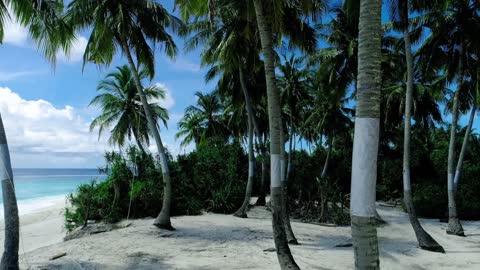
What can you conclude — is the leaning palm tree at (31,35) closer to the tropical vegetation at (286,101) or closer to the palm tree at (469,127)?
the tropical vegetation at (286,101)

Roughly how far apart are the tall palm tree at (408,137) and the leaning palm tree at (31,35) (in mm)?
10287

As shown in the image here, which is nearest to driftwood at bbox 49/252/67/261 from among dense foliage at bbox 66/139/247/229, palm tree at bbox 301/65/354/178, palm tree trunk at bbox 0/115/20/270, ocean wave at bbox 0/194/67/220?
palm tree trunk at bbox 0/115/20/270

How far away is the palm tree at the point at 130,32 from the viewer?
12.2 meters

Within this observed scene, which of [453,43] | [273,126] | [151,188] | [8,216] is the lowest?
[8,216]

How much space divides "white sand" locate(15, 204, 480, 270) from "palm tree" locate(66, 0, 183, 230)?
1501mm

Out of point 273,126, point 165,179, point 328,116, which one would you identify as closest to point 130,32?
point 165,179

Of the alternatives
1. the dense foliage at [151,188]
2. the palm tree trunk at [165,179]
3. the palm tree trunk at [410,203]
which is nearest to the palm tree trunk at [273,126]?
the palm tree trunk at [165,179]

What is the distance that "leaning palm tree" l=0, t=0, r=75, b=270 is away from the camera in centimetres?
697

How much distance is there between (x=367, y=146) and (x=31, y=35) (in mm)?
7963

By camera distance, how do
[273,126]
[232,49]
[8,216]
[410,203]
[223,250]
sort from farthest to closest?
[232,49] → [410,203] → [223,250] → [273,126] → [8,216]

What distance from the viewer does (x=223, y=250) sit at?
9.77 meters

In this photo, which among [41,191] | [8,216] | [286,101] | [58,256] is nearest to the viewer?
[8,216]

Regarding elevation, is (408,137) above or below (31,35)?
below

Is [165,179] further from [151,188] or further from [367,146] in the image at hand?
[367,146]
